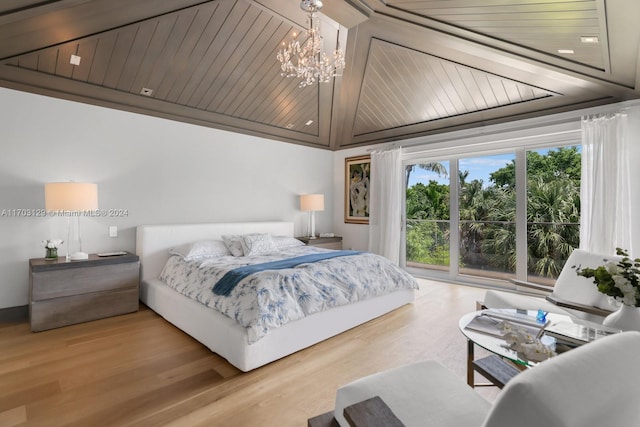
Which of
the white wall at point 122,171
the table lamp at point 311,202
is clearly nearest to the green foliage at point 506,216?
the table lamp at point 311,202

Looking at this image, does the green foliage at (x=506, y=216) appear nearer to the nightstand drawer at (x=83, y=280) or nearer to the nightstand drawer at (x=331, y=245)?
the nightstand drawer at (x=331, y=245)

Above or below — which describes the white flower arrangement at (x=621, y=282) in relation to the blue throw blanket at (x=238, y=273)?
above

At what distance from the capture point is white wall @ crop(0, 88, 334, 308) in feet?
10.8

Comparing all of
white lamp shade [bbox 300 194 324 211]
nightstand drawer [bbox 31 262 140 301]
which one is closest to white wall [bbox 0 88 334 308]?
white lamp shade [bbox 300 194 324 211]

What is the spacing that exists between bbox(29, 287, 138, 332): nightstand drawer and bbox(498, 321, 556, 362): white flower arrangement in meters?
3.64

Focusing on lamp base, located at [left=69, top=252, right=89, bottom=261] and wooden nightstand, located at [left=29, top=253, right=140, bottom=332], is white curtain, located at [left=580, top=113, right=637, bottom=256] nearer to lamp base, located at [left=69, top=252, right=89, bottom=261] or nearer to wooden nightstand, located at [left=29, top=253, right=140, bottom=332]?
wooden nightstand, located at [left=29, top=253, right=140, bottom=332]

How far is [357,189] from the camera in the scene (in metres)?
6.16

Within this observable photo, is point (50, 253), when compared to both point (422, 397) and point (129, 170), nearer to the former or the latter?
point (129, 170)

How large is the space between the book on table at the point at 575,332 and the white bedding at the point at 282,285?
1620mm

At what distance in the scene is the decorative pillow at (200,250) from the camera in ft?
12.1

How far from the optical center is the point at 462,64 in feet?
12.2

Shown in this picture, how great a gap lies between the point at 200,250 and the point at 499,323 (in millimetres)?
3133

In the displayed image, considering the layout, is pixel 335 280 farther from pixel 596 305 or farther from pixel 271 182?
Answer: pixel 271 182

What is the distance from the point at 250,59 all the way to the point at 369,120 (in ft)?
7.63
